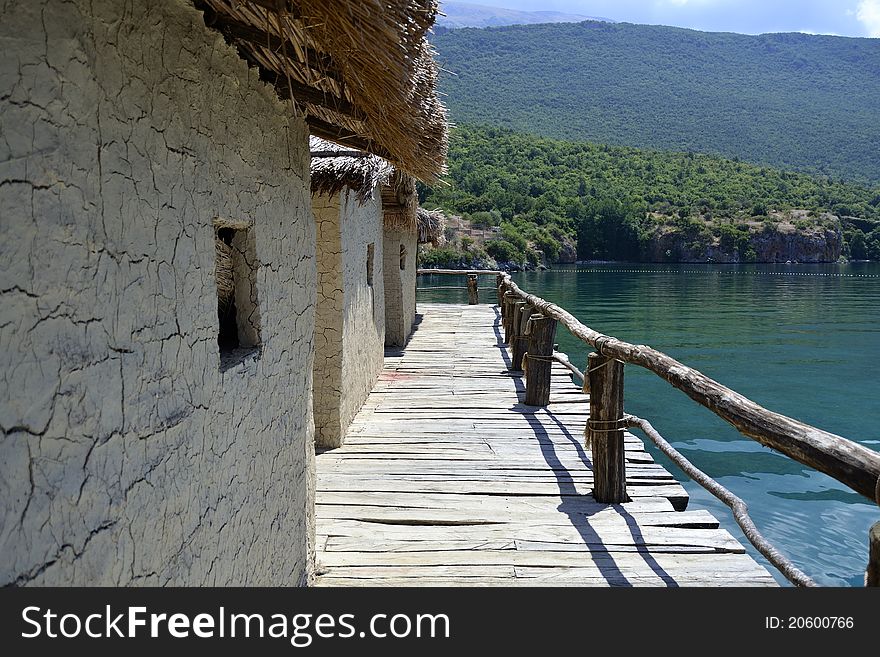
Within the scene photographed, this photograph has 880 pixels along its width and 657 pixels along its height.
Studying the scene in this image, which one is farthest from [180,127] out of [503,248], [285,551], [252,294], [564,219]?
[564,219]

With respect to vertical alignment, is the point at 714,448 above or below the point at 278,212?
below

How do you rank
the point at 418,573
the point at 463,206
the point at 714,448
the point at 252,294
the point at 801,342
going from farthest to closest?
the point at 463,206, the point at 801,342, the point at 714,448, the point at 418,573, the point at 252,294

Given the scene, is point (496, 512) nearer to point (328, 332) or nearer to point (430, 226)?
point (328, 332)

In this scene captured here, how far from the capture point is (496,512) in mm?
4848

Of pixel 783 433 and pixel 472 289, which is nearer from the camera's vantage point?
pixel 783 433

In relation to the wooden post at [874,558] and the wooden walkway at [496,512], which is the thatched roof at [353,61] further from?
the wooden walkway at [496,512]

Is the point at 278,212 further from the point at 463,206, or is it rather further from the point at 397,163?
the point at 463,206

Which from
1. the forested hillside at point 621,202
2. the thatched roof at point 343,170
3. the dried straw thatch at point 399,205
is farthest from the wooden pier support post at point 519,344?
the forested hillside at point 621,202

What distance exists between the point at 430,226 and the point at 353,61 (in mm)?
11919

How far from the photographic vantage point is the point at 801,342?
21578mm
